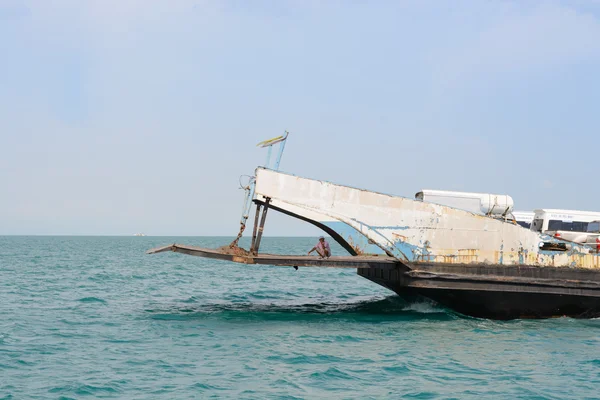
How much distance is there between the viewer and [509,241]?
53.8 feet

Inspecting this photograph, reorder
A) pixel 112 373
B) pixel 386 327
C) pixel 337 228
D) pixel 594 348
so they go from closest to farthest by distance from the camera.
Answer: pixel 112 373 → pixel 594 348 → pixel 386 327 → pixel 337 228

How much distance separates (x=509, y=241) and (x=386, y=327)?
13.3 feet

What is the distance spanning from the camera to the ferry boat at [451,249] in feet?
52.5

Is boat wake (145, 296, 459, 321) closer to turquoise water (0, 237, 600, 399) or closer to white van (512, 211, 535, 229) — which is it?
turquoise water (0, 237, 600, 399)

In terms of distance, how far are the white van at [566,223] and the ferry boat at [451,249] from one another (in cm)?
122

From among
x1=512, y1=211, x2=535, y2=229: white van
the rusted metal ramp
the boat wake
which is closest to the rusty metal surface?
the rusted metal ramp

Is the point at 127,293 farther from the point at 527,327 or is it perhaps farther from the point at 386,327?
the point at 527,327

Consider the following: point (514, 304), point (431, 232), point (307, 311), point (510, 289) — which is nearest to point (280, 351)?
point (307, 311)

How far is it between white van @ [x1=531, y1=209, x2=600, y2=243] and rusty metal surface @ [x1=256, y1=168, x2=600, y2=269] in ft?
4.37

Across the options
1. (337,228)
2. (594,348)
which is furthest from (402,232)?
(594,348)

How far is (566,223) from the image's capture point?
18.0 m

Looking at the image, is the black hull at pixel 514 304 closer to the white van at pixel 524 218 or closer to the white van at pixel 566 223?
the white van at pixel 566 223

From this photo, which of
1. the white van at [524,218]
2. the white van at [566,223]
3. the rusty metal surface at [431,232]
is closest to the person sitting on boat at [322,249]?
the rusty metal surface at [431,232]

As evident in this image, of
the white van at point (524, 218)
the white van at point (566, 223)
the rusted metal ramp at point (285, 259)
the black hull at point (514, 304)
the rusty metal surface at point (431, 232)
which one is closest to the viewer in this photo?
the rusted metal ramp at point (285, 259)
